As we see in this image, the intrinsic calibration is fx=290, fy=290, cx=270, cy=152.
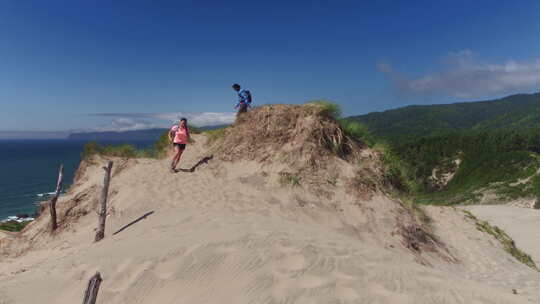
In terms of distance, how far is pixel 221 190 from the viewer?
365 inches

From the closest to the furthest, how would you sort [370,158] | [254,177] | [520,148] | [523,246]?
[254,177], [370,158], [523,246], [520,148]

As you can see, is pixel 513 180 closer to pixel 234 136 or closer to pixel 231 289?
pixel 234 136

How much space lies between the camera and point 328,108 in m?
11.8

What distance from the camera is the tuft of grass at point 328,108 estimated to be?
38.7 ft

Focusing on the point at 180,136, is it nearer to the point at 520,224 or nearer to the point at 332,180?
the point at 332,180

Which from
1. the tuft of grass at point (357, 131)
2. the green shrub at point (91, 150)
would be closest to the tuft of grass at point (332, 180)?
the tuft of grass at point (357, 131)

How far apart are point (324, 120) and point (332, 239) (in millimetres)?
6274

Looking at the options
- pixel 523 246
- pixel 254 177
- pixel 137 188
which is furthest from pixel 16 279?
pixel 523 246

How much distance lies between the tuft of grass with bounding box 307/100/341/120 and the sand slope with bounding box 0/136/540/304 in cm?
370

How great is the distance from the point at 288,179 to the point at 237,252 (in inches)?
176

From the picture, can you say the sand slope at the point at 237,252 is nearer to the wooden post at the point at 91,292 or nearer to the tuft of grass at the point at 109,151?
the wooden post at the point at 91,292

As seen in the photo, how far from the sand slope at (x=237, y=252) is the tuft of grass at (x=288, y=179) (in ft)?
0.91

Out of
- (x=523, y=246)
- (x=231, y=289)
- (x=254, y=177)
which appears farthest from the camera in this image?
(x=523, y=246)

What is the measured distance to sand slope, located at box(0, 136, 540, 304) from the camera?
462cm
